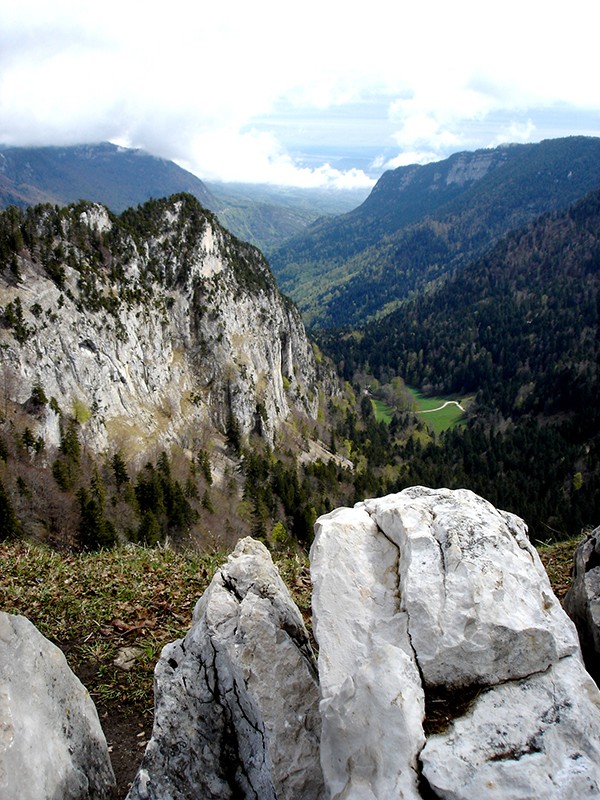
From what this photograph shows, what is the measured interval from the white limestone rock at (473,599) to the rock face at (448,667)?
0.05 ft

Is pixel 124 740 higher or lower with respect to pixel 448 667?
lower

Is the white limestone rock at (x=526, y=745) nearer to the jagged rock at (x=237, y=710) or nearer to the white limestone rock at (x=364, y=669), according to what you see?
the white limestone rock at (x=364, y=669)

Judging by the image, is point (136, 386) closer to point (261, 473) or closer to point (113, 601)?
point (261, 473)

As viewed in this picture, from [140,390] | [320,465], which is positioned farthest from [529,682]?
[320,465]

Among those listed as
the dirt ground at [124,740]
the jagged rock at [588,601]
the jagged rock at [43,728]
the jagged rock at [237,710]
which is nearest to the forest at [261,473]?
the jagged rock at [588,601]

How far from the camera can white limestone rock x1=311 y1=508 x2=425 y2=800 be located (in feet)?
18.0

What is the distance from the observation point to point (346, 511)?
881cm

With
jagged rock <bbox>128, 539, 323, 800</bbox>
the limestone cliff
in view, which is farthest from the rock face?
the limestone cliff

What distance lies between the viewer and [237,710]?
7.71 meters

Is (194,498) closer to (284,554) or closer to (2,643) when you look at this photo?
(284,554)

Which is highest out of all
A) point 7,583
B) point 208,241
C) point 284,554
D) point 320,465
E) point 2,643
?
point 208,241

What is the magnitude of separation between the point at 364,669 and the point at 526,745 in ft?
6.28

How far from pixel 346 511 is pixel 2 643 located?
601 centimetres

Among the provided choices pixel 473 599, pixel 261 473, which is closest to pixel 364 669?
pixel 473 599
